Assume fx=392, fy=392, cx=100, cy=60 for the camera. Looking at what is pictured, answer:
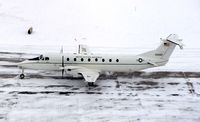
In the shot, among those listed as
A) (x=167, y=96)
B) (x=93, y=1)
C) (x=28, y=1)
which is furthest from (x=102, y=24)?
(x=167, y=96)

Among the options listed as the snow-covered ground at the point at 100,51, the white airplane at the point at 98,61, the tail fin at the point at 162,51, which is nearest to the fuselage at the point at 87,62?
the white airplane at the point at 98,61

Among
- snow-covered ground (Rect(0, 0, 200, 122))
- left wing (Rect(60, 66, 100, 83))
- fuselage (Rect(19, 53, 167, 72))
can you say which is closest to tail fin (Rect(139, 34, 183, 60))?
fuselage (Rect(19, 53, 167, 72))

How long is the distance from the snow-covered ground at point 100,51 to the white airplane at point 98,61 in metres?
1.11

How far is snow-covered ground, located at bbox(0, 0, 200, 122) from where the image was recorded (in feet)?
88.8

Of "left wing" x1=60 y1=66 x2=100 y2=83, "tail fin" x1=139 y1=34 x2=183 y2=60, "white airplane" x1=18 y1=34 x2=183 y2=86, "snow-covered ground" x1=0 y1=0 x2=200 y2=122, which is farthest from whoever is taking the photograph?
"tail fin" x1=139 y1=34 x2=183 y2=60

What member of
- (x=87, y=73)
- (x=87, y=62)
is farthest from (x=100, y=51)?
(x=87, y=73)

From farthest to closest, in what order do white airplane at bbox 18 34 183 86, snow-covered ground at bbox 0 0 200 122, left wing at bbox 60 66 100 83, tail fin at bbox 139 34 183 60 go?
tail fin at bbox 139 34 183 60
white airplane at bbox 18 34 183 86
left wing at bbox 60 66 100 83
snow-covered ground at bbox 0 0 200 122

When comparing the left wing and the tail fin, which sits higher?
the tail fin

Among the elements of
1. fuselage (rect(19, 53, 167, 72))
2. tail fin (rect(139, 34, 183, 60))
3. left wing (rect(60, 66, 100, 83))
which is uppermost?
tail fin (rect(139, 34, 183, 60))

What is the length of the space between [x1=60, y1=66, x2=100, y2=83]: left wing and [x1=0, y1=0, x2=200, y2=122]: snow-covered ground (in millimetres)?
1003

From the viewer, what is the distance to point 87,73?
98.8 ft

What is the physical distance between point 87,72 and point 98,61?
1.47 meters

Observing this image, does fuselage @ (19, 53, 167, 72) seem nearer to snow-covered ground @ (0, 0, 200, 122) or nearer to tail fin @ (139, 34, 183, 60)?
tail fin @ (139, 34, 183, 60)

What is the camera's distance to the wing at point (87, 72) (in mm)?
29500
